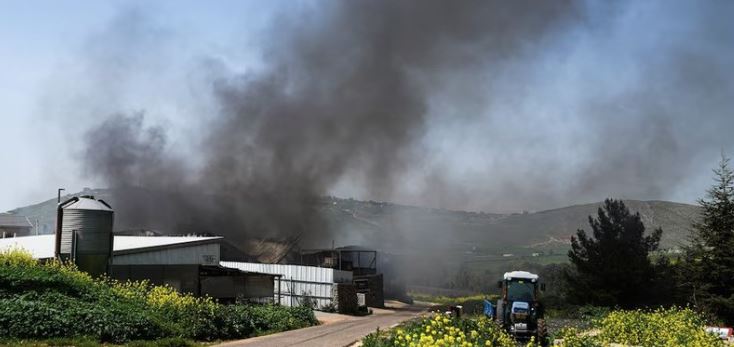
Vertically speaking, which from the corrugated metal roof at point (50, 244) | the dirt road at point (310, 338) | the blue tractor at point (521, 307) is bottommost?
the dirt road at point (310, 338)

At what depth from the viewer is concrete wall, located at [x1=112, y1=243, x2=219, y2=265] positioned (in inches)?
1179

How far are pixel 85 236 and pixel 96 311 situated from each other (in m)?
9.03

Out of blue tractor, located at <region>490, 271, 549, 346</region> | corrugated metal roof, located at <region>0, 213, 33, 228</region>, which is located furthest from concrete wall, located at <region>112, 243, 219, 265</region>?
corrugated metal roof, located at <region>0, 213, 33, 228</region>

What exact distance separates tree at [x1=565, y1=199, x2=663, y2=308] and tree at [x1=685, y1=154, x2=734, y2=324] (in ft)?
22.1

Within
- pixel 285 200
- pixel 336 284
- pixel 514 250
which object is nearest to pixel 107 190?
pixel 285 200

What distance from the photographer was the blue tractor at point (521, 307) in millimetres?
21969

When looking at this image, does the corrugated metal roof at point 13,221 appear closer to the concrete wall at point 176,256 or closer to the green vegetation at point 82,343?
the concrete wall at point 176,256

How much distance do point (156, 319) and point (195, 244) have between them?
1426 centimetres

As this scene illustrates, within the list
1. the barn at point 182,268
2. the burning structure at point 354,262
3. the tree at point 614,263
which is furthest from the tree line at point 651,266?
the barn at point 182,268

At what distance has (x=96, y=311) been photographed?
19.1m

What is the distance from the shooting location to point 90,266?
26.8 meters

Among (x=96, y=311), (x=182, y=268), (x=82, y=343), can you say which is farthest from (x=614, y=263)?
(x=82, y=343)

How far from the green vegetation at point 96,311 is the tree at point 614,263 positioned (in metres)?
23.5

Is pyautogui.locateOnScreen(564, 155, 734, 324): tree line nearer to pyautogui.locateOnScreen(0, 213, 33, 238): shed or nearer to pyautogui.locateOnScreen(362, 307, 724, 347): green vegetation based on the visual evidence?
pyautogui.locateOnScreen(362, 307, 724, 347): green vegetation
